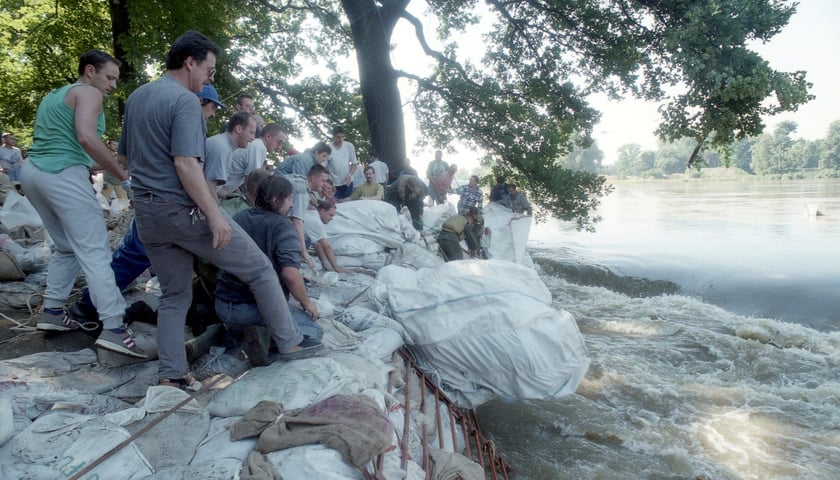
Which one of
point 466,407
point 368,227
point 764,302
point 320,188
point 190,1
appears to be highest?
point 190,1

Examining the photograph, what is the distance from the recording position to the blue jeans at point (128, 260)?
267 centimetres

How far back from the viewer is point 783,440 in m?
3.59

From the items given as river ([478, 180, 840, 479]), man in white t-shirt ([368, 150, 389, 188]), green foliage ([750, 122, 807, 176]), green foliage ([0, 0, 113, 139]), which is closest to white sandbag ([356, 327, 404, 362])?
river ([478, 180, 840, 479])

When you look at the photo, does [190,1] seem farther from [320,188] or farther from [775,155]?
[775,155]

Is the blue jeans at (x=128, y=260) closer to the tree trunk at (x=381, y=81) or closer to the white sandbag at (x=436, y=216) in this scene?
the white sandbag at (x=436, y=216)

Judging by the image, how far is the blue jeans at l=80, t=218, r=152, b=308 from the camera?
267 centimetres

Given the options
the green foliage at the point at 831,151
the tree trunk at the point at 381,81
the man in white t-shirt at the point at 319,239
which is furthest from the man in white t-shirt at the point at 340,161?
the green foliage at the point at 831,151

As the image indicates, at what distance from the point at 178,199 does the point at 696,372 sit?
5.01 m

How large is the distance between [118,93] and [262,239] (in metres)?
5.39

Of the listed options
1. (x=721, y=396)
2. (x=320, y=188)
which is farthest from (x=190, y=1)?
(x=721, y=396)

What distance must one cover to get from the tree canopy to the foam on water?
2.54 meters

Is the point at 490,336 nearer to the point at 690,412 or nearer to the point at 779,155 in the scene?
the point at 690,412

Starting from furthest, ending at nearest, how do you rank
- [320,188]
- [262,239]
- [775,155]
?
[775,155], [320,188], [262,239]

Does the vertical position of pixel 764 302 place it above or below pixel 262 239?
below
